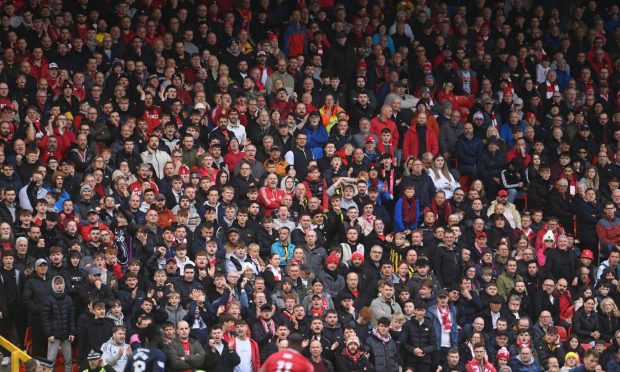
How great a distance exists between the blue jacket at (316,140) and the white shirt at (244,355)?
516 cm

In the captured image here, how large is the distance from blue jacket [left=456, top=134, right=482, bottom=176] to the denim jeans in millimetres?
8342

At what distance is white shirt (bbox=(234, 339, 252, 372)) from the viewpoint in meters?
19.0

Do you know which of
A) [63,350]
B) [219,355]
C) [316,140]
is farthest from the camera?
[316,140]

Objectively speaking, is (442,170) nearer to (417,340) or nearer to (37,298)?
(417,340)

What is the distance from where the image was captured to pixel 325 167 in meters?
23.2

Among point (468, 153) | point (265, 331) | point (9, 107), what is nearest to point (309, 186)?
point (468, 153)

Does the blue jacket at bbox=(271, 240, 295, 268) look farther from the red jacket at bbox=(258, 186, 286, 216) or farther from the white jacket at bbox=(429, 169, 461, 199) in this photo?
the white jacket at bbox=(429, 169, 461, 199)

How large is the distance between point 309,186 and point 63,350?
5.31 metres


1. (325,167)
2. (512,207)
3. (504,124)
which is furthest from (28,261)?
(504,124)

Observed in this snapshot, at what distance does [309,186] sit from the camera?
2266cm

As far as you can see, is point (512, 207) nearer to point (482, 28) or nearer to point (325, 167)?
point (325, 167)

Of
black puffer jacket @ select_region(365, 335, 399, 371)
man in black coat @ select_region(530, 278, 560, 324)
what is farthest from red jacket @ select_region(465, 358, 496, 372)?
man in black coat @ select_region(530, 278, 560, 324)

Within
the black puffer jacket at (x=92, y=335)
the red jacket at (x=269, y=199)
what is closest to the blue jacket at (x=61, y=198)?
the black puffer jacket at (x=92, y=335)

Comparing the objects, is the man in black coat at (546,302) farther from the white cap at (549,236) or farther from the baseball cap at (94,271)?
the baseball cap at (94,271)
